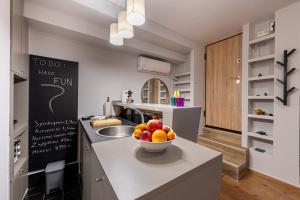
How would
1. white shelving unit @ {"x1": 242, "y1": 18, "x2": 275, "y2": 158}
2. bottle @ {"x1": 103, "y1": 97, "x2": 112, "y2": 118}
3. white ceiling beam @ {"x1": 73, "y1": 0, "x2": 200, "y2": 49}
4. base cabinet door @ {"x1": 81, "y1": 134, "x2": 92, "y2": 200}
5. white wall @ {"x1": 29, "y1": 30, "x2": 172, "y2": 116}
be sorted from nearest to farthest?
base cabinet door @ {"x1": 81, "y1": 134, "x2": 92, "y2": 200} < white ceiling beam @ {"x1": 73, "y1": 0, "x2": 200, "y2": 49} < white wall @ {"x1": 29, "y1": 30, "x2": 172, "y2": 116} < white shelving unit @ {"x1": 242, "y1": 18, "x2": 275, "y2": 158} < bottle @ {"x1": 103, "y1": 97, "x2": 112, "y2": 118}

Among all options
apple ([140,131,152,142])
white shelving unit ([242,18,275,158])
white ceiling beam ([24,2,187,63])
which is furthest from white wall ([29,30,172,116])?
white shelving unit ([242,18,275,158])

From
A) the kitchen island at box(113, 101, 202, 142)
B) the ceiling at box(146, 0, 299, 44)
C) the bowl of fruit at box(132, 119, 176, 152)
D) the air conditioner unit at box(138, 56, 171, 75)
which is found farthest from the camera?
the air conditioner unit at box(138, 56, 171, 75)

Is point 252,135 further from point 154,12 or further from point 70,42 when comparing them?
point 70,42

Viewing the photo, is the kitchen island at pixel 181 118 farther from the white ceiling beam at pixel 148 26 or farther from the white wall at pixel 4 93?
the white ceiling beam at pixel 148 26

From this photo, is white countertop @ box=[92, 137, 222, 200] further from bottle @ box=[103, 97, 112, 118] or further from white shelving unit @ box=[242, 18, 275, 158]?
white shelving unit @ box=[242, 18, 275, 158]

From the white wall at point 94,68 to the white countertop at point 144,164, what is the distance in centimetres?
161

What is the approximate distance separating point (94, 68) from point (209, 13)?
81.6 inches

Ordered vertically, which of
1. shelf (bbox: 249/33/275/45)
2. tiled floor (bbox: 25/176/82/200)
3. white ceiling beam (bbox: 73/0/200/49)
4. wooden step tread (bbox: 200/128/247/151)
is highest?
white ceiling beam (bbox: 73/0/200/49)

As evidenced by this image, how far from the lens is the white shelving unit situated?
213 cm

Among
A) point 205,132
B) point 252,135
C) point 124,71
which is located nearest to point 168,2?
point 124,71

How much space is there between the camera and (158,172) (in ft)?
1.97

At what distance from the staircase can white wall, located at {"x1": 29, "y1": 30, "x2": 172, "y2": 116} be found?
1.72 meters

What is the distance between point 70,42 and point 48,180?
77.9 inches

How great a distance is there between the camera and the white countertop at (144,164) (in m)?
0.51
